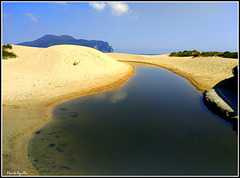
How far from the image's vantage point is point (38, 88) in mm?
13242

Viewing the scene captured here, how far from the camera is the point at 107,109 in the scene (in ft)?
32.7

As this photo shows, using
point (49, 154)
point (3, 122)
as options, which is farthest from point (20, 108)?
point (49, 154)

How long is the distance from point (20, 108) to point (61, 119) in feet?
10.6

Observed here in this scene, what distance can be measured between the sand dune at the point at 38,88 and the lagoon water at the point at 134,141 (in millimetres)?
606

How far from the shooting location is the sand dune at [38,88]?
636 cm

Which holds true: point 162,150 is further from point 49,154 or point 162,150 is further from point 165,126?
point 49,154

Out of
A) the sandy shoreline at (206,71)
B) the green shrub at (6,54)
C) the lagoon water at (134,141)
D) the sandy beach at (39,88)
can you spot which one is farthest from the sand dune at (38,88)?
the green shrub at (6,54)

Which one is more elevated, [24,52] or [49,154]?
[24,52]

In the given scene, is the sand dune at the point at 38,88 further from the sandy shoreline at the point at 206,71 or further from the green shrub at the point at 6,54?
the green shrub at the point at 6,54

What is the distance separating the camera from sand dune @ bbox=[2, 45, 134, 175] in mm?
6363

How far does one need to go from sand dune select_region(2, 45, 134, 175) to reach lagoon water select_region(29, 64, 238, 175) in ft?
1.99

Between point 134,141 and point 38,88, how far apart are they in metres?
10.7

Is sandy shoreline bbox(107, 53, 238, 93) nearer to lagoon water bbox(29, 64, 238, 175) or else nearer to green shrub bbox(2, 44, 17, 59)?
lagoon water bbox(29, 64, 238, 175)

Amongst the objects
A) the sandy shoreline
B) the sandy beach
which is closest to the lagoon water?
the sandy beach
